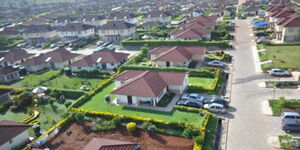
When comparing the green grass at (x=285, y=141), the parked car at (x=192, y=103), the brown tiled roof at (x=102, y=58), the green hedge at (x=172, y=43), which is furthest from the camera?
the green hedge at (x=172, y=43)

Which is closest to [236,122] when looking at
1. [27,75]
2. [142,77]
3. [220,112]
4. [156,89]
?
[220,112]

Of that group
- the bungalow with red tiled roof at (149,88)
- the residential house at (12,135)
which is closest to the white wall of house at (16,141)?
the residential house at (12,135)

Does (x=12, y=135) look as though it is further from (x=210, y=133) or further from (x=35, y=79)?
(x=35, y=79)

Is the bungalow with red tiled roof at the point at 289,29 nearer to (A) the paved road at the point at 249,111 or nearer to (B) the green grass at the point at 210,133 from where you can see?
(A) the paved road at the point at 249,111

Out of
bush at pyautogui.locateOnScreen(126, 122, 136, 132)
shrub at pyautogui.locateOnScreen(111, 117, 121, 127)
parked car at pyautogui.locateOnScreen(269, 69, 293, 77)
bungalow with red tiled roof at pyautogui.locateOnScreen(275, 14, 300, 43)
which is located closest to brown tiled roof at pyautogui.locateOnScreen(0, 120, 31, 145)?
shrub at pyautogui.locateOnScreen(111, 117, 121, 127)

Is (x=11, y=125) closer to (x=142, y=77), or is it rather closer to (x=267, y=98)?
(x=142, y=77)

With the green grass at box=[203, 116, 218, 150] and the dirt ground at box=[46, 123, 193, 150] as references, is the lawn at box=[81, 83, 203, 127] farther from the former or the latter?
the dirt ground at box=[46, 123, 193, 150]

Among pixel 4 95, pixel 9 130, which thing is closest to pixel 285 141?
pixel 9 130
